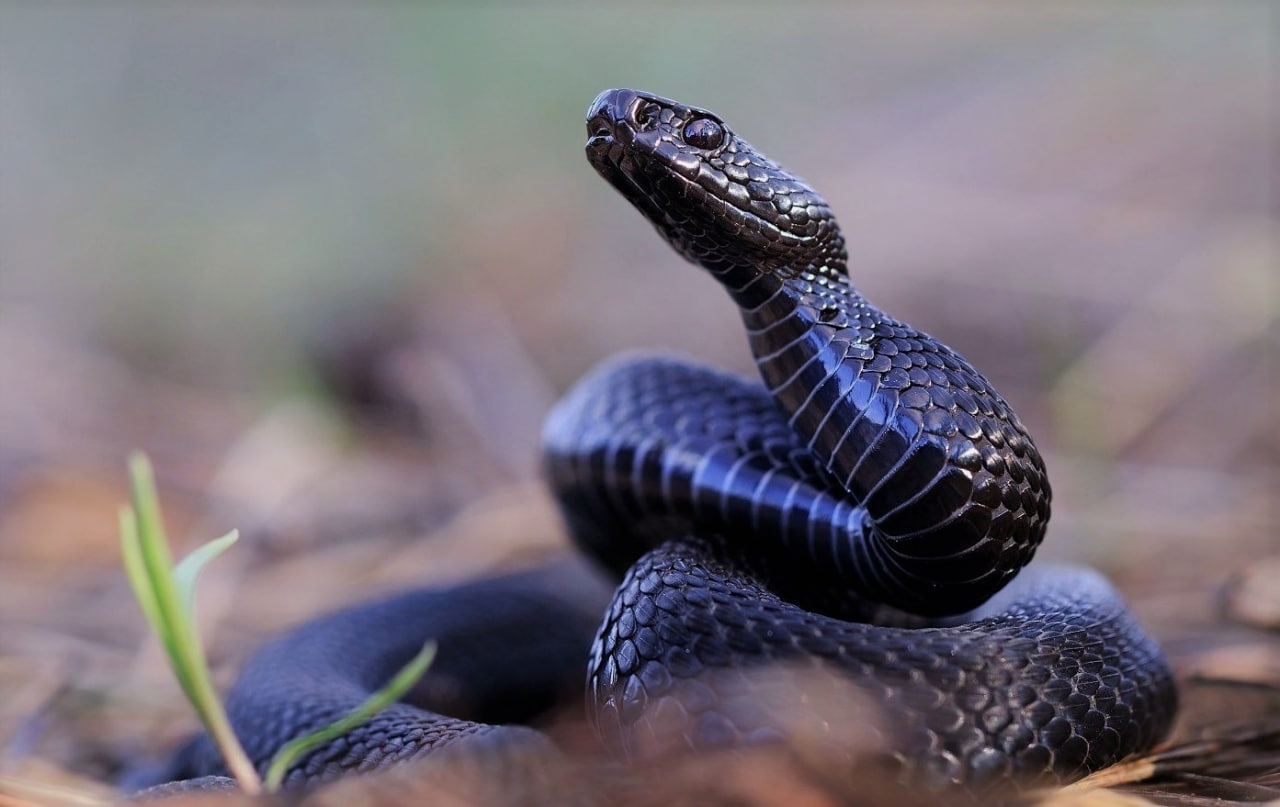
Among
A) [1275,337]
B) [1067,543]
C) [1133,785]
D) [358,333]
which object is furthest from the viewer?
[358,333]

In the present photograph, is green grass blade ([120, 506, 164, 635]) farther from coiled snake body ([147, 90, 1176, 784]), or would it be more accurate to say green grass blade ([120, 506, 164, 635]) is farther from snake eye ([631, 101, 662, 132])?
snake eye ([631, 101, 662, 132])

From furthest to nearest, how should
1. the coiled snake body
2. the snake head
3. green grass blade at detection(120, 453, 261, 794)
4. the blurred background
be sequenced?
1. the blurred background
2. the snake head
3. the coiled snake body
4. green grass blade at detection(120, 453, 261, 794)

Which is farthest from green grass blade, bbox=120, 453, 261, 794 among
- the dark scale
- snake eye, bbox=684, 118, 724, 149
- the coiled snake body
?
snake eye, bbox=684, 118, 724, 149

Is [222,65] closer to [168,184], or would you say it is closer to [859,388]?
[168,184]

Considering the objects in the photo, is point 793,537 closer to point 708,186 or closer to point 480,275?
point 708,186

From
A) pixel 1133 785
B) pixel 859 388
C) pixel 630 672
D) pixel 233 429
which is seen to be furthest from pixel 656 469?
pixel 233 429

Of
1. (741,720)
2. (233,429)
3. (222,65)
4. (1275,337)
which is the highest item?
(222,65)

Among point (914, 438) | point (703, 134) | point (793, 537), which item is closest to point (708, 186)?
point (703, 134)
